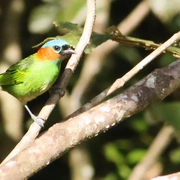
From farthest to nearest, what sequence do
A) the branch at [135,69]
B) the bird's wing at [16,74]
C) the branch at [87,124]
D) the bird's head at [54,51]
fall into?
the bird's wing at [16,74], the bird's head at [54,51], the branch at [135,69], the branch at [87,124]

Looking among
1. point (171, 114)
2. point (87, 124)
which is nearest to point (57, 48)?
point (171, 114)

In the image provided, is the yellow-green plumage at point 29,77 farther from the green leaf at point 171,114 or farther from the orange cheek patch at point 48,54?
the green leaf at point 171,114

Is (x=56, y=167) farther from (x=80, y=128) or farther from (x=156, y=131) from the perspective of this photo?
(x=80, y=128)

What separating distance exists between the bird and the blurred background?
369 millimetres

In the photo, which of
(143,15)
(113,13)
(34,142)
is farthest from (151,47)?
(113,13)

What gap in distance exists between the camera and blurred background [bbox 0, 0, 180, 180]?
137 inches

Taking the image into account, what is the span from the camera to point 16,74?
2.91m

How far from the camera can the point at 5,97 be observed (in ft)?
12.4

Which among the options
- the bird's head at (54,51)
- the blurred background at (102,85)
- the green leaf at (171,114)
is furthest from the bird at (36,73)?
the green leaf at (171,114)

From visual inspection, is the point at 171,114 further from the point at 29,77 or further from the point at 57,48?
the point at 29,77

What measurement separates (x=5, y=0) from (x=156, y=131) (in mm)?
1295

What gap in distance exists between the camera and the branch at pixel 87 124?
173cm

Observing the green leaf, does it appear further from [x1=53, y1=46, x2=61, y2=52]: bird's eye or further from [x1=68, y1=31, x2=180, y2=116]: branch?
[x1=53, y1=46, x2=61, y2=52]: bird's eye

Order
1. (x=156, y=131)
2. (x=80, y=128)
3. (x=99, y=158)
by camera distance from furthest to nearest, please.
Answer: (x=99, y=158), (x=156, y=131), (x=80, y=128)
